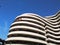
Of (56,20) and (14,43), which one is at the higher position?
(56,20)

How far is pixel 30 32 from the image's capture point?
78.2m

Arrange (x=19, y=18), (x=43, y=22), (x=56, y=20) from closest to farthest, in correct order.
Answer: (x=19, y=18)
(x=43, y=22)
(x=56, y=20)

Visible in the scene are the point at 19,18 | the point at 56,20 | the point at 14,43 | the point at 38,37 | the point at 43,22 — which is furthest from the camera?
the point at 56,20

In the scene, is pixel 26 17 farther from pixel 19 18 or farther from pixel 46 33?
pixel 46 33

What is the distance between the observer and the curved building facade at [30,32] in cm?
7539

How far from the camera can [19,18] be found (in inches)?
3376

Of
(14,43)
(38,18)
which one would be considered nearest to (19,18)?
(38,18)

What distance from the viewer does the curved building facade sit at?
7539 cm

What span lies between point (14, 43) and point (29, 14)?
2042 cm

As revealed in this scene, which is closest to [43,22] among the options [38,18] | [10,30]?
[38,18]

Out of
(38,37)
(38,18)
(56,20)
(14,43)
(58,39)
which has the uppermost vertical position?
(56,20)

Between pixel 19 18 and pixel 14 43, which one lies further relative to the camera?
pixel 19 18

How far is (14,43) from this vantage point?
7450 cm

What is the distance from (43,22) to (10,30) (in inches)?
794
